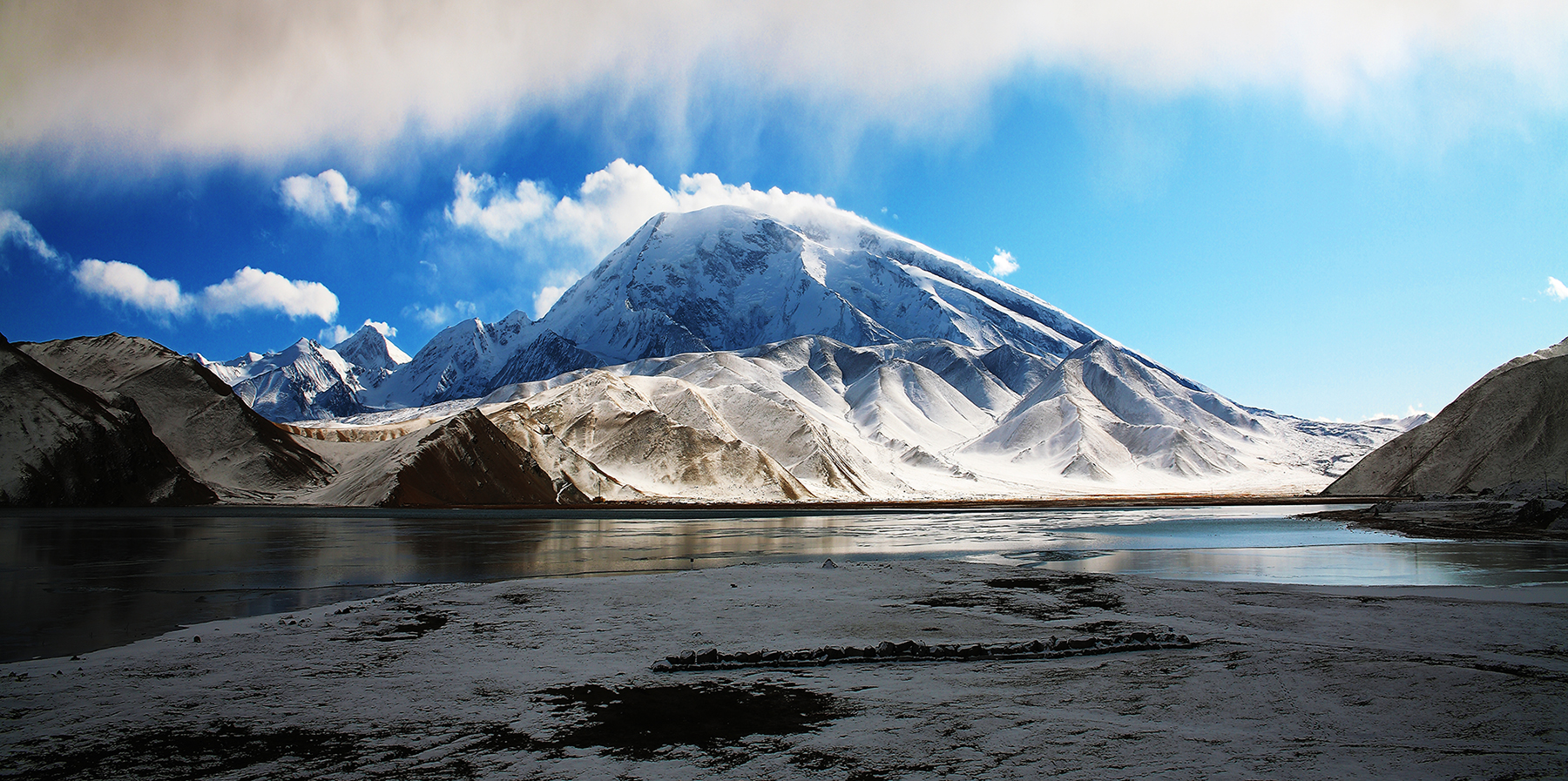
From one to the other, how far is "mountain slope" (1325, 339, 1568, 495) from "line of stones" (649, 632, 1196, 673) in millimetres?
79828

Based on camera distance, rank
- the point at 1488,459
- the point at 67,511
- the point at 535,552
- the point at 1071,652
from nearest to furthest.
Result: the point at 1071,652
the point at 535,552
the point at 67,511
the point at 1488,459

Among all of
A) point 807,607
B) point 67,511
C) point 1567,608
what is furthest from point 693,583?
point 67,511

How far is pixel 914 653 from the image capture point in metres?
10.9

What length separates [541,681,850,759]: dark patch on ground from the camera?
7.31 meters

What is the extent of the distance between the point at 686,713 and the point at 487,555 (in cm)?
2237

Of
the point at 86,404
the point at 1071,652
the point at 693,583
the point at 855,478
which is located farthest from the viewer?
the point at 855,478

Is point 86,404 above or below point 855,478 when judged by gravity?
above

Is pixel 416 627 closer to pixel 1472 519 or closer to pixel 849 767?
pixel 849 767

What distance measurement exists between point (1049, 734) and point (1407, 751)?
2.90 meters

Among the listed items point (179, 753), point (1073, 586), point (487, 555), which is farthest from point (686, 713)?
point (487, 555)

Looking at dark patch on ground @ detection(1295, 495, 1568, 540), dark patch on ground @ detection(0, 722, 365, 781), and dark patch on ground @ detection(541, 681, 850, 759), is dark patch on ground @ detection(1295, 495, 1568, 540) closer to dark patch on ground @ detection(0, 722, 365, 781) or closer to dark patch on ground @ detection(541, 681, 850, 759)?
dark patch on ground @ detection(541, 681, 850, 759)

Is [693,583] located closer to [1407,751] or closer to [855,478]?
[1407,751]

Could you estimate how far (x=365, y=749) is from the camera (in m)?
6.91

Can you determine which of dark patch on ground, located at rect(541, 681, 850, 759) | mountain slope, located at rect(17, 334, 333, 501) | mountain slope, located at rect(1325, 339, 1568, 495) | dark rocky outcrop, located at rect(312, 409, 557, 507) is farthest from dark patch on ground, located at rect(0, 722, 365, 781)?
mountain slope, located at rect(1325, 339, 1568, 495)
